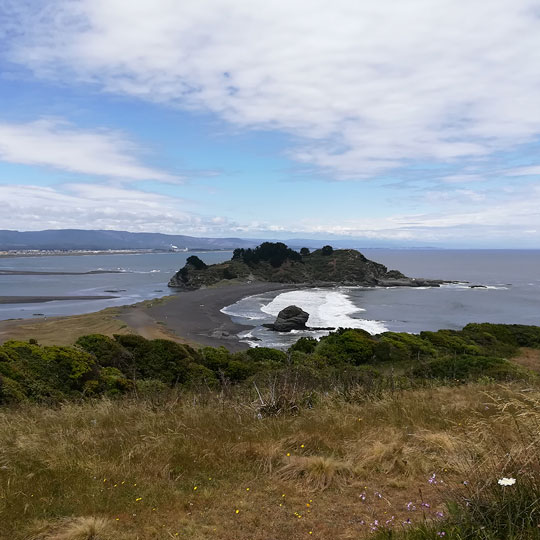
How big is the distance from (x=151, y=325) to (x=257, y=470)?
4273cm

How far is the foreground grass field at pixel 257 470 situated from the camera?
3541 millimetres

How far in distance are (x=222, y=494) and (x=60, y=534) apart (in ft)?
4.98

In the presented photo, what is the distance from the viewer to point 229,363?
19.5 meters

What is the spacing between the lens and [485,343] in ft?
100.0

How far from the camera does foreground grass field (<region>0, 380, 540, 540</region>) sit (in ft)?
11.6

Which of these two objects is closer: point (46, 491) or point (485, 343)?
point (46, 491)

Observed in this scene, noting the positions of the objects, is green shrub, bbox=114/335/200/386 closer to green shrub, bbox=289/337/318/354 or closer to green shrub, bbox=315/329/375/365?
green shrub, bbox=315/329/375/365

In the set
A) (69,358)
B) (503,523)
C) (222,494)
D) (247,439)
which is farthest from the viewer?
(69,358)

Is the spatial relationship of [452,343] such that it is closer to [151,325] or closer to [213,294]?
[151,325]

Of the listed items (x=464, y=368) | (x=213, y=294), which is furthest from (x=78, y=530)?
(x=213, y=294)

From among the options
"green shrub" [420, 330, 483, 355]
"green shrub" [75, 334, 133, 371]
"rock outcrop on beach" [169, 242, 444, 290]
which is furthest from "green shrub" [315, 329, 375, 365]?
"rock outcrop on beach" [169, 242, 444, 290]

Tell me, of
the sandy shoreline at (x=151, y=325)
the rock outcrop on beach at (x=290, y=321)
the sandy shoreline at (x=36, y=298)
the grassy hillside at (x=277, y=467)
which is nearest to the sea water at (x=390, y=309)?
the rock outcrop on beach at (x=290, y=321)

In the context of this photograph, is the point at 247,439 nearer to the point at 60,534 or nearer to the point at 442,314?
the point at 60,534

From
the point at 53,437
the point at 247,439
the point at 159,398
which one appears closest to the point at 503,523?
the point at 247,439
